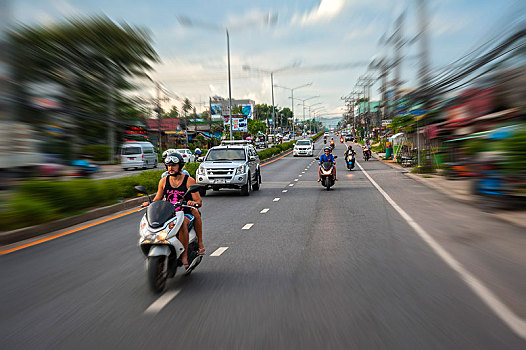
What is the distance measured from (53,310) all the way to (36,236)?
551cm

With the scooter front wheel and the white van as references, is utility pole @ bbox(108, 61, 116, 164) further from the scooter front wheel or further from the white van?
the white van

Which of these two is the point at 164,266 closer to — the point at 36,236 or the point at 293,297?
the point at 293,297

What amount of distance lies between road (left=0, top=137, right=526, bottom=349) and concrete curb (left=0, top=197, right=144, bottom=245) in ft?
2.43

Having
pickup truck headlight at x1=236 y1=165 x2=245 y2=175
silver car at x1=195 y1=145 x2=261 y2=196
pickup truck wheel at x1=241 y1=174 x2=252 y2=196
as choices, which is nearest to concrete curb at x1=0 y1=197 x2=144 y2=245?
silver car at x1=195 y1=145 x2=261 y2=196

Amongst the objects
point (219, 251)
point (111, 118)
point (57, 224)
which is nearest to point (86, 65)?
point (111, 118)

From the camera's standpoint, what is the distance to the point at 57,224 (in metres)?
11.1

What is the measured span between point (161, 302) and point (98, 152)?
16569 mm

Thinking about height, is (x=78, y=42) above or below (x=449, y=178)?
above

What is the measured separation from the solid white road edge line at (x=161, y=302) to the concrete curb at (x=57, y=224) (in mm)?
5089

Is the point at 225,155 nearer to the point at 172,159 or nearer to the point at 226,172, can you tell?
the point at 226,172

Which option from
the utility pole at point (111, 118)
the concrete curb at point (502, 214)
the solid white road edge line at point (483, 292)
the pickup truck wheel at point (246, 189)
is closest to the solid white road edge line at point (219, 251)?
the solid white road edge line at point (483, 292)

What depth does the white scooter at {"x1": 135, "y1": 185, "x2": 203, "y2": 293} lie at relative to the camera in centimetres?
567

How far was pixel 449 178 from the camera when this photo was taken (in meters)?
24.8

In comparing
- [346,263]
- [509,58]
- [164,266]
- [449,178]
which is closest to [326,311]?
[164,266]
